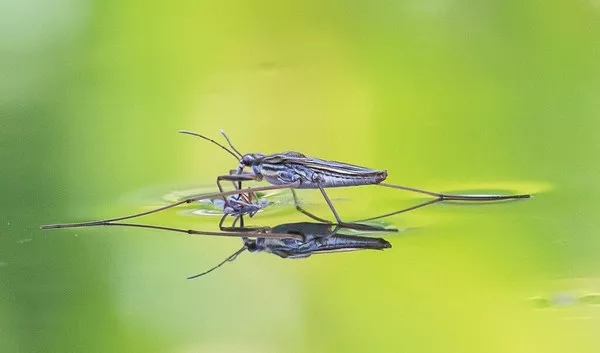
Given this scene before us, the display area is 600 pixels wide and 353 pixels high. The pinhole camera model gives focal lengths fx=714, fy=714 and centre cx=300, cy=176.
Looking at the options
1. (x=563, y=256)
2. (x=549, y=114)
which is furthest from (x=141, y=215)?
(x=549, y=114)

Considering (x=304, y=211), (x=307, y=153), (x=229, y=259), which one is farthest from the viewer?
(x=307, y=153)

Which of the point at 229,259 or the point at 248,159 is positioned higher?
the point at 248,159

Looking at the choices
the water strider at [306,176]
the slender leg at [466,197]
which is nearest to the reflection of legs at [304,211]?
the water strider at [306,176]

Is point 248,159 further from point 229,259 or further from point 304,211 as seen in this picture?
point 229,259

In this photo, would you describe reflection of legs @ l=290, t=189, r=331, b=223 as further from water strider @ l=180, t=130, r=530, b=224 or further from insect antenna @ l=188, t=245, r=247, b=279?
insect antenna @ l=188, t=245, r=247, b=279

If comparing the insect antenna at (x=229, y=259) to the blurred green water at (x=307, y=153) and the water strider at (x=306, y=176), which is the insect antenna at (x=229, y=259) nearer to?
the blurred green water at (x=307, y=153)

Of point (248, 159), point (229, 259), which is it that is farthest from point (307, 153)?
point (229, 259)

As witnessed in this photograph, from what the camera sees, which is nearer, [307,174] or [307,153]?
[307,174]

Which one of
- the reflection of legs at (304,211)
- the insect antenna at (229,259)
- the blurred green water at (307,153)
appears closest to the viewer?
the blurred green water at (307,153)

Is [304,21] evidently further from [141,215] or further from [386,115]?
[141,215]
